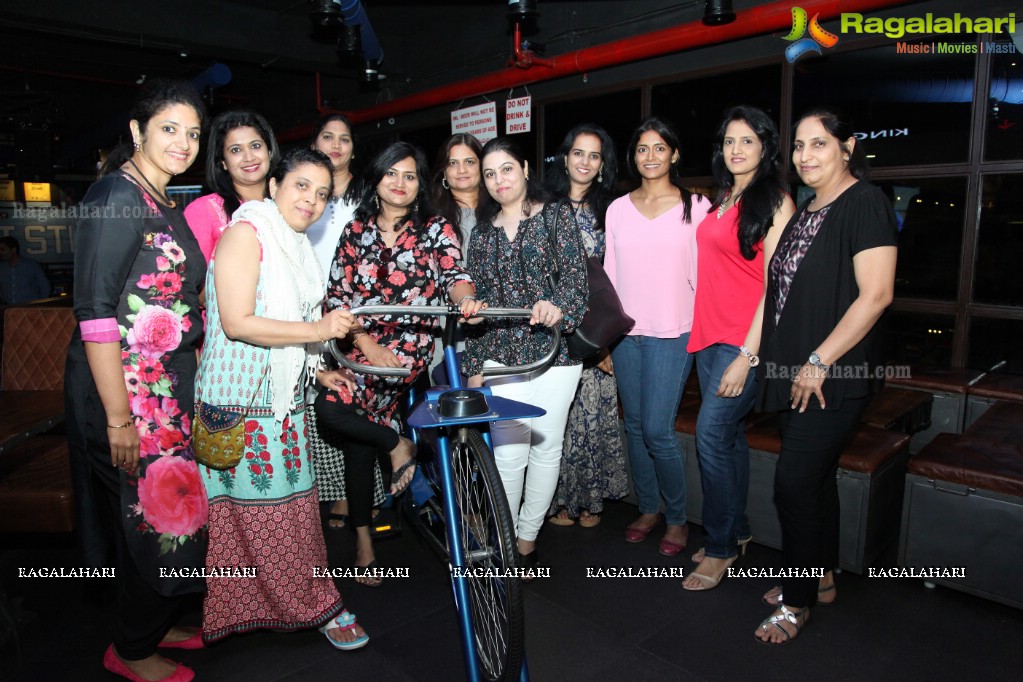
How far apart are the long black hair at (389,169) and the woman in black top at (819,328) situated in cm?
121

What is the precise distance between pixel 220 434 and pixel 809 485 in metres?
1.76

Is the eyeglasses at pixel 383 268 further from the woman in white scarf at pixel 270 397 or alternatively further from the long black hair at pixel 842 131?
the long black hair at pixel 842 131

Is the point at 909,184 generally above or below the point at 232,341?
above

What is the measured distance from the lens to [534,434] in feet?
8.07

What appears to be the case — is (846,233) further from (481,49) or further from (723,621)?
(481,49)

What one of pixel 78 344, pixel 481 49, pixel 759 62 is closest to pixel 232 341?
pixel 78 344

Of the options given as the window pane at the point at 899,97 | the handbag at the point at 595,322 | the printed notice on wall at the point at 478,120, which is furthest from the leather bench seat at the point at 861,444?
the printed notice on wall at the point at 478,120

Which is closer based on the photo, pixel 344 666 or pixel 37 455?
pixel 344 666

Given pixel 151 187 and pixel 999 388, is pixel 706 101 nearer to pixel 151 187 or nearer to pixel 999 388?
pixel 999 388

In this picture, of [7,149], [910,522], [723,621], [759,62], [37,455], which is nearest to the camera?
[723,621]

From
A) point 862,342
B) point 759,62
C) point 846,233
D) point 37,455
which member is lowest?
point 37,455

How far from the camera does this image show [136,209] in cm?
174

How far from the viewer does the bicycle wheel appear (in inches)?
64.8

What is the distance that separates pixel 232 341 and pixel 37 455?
156 centimetres
